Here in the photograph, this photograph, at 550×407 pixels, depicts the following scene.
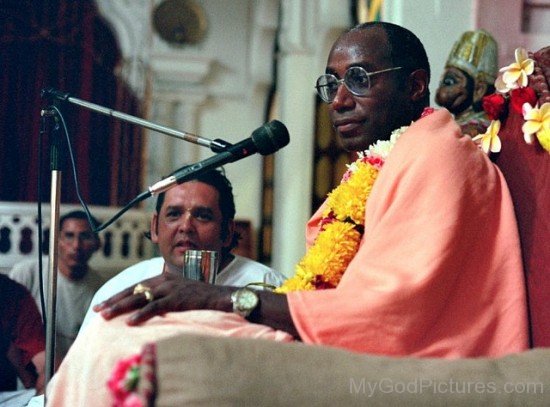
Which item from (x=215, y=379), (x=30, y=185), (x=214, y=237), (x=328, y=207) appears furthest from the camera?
(x=30, y=185)

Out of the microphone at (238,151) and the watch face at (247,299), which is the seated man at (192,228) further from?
the watch face at (247,299)

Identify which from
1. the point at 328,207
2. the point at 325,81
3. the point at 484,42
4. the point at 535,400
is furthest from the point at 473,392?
the point at 484,42

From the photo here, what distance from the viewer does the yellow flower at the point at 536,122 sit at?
7.54 ft

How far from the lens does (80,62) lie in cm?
1061

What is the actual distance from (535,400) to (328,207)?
45.4 inches

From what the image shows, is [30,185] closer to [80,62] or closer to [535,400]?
[80,62]

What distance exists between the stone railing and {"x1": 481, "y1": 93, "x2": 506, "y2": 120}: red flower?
6.08 meters

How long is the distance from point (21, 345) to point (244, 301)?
3841 millimetres

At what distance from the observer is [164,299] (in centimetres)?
200

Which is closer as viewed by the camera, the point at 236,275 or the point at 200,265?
the point at 200,265

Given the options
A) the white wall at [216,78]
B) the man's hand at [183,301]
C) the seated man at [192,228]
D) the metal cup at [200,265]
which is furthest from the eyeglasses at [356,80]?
the white wall at [216,78]

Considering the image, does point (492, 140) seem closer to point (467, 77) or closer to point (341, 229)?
point (341, 229)

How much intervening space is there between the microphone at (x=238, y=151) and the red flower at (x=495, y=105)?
1.78ft

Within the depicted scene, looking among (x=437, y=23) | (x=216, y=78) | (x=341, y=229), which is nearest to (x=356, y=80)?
(x=341, y=229)
